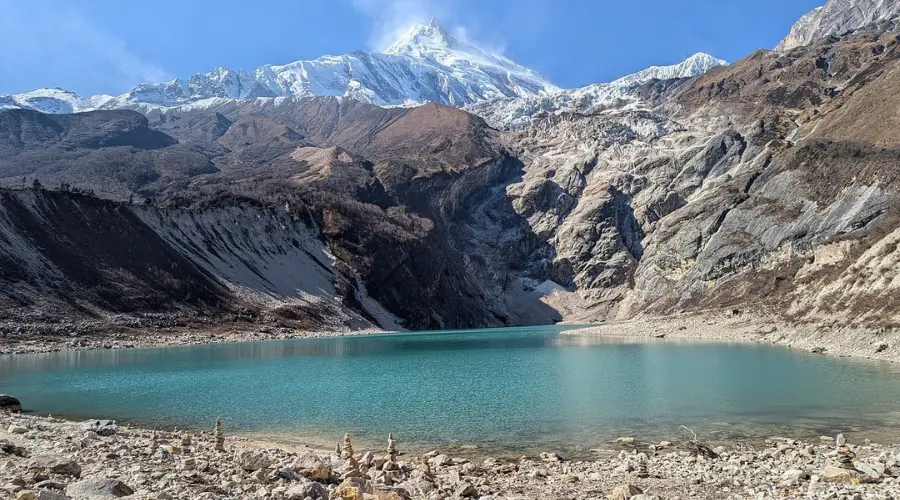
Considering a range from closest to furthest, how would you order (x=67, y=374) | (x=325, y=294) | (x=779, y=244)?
(x=67, y=374) → (x=779, y=244) → (x=325, y=294)

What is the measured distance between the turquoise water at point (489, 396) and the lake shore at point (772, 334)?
378 centimetres

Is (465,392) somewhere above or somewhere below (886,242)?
below

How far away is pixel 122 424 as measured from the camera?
28125mm

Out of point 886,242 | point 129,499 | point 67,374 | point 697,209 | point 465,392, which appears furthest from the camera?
Answer: point 697,209

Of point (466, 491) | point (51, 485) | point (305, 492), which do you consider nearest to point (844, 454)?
point (466, 491)

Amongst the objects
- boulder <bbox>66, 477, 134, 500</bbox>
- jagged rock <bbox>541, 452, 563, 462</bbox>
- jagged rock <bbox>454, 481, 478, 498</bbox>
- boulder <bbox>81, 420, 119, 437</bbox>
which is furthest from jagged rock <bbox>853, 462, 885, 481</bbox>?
boulder <bbox>81, 420, 119, 437</bbox>

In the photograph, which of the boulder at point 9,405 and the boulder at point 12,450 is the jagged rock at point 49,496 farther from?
the boulder at point 9,405

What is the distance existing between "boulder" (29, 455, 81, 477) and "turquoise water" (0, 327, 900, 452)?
12225mm

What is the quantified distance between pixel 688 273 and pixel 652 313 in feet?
43.8

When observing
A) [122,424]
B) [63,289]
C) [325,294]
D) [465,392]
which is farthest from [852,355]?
[325,294]

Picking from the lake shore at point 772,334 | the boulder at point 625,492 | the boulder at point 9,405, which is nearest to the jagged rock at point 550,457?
the boulder at point 625,492

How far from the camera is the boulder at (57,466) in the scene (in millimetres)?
13258

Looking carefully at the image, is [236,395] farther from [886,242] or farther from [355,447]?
[886,242]

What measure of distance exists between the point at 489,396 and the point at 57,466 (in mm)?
25285
